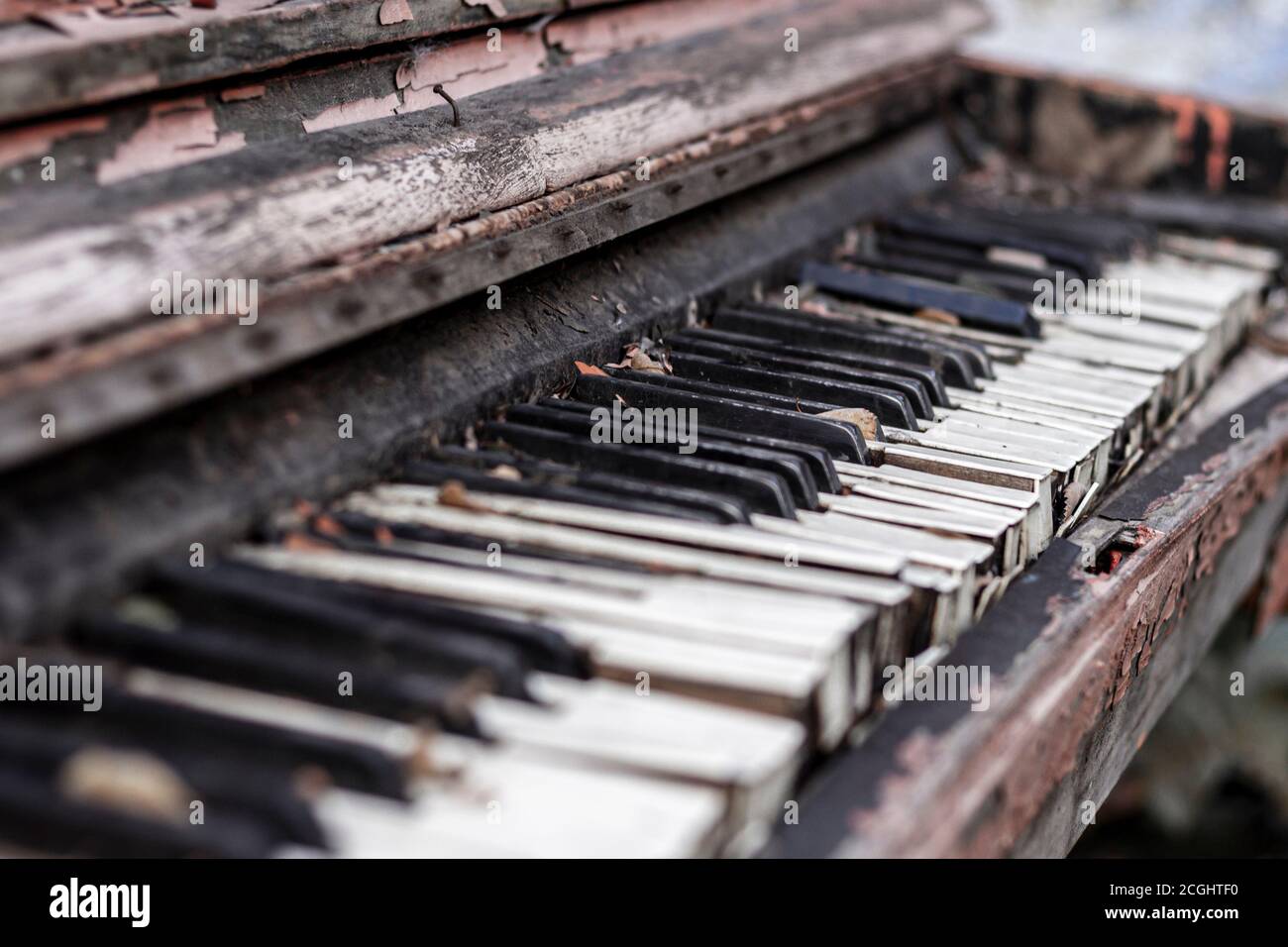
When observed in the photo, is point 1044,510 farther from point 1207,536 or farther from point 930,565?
point 1207,536

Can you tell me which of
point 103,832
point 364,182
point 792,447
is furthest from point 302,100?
point 103,832

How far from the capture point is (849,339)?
2.98m

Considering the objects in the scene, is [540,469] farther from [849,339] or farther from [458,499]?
[849,339]

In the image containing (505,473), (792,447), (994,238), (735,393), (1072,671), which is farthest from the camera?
(994,238)

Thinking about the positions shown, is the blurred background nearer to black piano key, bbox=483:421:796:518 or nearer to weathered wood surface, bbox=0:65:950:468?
weathered wood surface, bbox=0:65:950:468

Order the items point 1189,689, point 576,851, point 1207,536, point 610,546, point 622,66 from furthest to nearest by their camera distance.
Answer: point 1189,689, point 622,66, point 1207,536, point 610,546, point 576,851

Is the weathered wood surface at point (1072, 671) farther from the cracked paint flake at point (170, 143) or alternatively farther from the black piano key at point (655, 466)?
the cracked paint flake at point (170, 143)

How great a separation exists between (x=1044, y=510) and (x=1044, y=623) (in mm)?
311

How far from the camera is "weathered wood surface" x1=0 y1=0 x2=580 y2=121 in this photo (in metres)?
1.91

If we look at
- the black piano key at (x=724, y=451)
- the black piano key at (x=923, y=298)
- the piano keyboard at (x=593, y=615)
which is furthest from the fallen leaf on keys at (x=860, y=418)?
the black piano key at (x=923, y=298)

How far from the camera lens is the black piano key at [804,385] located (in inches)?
103

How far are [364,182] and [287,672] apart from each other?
0.99 meters

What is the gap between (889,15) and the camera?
4.41 metres
